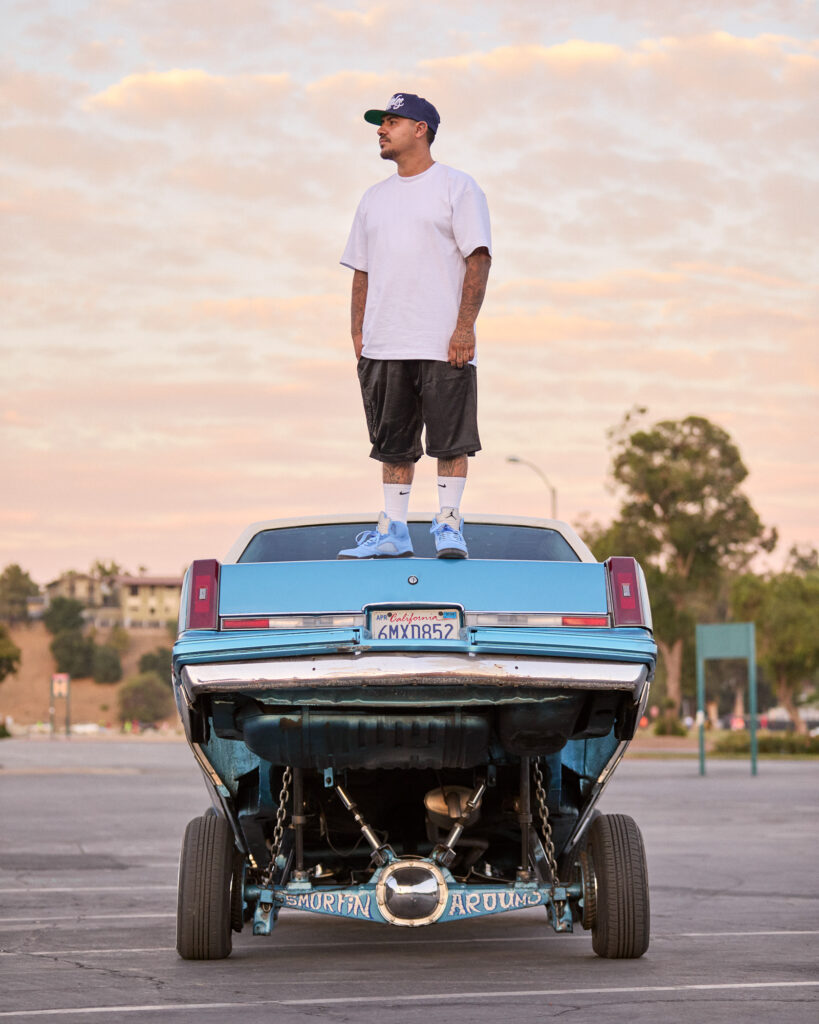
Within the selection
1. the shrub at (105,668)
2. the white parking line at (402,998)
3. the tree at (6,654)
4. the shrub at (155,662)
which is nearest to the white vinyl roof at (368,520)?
the white parking line at (402,998)

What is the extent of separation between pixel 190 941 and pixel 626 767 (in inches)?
1124

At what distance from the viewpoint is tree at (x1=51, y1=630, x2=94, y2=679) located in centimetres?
19288

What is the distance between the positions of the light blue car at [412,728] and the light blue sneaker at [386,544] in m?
0.48

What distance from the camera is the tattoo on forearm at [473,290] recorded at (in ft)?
24.8

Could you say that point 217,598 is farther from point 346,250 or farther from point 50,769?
point 50,769

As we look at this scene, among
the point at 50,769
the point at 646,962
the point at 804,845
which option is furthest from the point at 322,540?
the point at 50,769

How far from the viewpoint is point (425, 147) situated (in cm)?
795

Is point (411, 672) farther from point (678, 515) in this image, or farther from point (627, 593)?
point (678, 515)

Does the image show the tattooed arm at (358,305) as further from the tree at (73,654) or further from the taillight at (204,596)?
the tree at (73,654)

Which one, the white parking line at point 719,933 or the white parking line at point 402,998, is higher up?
the white parking line at point 402,998

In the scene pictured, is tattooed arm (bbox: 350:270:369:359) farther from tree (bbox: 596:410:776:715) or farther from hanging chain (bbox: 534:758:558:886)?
tree (bbox: 596:410:776:715)

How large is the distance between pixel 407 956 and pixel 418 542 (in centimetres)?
203

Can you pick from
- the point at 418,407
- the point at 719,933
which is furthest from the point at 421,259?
the point at 719,933

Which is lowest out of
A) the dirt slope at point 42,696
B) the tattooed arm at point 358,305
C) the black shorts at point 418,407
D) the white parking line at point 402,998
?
the dirt slope at point 42,696
